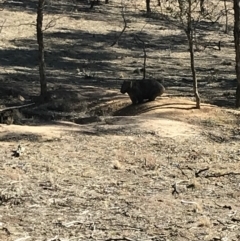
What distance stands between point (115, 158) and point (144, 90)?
17.3 feet

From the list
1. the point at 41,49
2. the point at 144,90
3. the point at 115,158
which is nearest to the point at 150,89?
the point at 144,90

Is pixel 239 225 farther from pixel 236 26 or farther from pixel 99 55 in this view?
pixel 99 55

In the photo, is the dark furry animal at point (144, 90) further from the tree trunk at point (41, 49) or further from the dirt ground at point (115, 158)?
the tree trunk at point (41, 49)

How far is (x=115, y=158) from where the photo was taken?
10.8 meters

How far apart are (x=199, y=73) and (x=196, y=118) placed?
384 inches

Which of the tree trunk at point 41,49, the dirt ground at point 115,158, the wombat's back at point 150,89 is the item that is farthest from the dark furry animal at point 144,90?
the tree trunk at point 41,49

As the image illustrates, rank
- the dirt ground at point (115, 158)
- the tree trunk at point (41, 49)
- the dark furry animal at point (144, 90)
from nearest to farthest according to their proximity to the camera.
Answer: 1. the dirt ground at point (115, 158)
2. the tree trunk at point (41, 49)
3. the dark furry animal at point (144, 90)

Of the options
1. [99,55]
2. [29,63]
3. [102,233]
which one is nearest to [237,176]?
[102,233]

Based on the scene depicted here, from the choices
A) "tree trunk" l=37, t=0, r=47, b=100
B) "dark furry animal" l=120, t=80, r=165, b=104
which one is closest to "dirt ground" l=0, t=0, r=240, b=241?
"dark furry animal" l=120, t=80, r=165, b=104

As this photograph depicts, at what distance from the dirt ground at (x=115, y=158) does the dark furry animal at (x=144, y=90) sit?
0.19 m

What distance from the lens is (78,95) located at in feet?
58.9

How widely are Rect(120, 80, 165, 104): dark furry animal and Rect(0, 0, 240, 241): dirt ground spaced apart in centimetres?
19

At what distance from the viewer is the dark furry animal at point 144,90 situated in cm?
1584

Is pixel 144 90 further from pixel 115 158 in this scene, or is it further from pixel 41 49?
pixel 115 158
